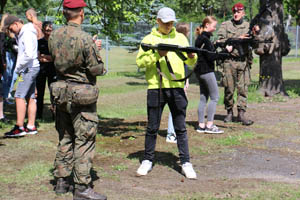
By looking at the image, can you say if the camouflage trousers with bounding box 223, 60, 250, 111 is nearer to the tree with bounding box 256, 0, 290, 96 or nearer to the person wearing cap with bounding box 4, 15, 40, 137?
the person wearing cap with bounding box 4, 15, 40, 137

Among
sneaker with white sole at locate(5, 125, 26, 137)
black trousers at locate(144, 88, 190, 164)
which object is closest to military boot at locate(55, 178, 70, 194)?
black trousers at locate(144, 88, 190, 164)

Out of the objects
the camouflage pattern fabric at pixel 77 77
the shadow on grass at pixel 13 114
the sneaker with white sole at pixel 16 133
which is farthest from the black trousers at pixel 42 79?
the camouflage pattern fabric at pixel 77 77

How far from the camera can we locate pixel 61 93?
5082 mm

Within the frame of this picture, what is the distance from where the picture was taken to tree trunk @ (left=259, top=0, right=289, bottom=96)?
546 inches

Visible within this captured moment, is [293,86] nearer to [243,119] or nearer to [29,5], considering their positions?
[243,119]

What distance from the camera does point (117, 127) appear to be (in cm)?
956

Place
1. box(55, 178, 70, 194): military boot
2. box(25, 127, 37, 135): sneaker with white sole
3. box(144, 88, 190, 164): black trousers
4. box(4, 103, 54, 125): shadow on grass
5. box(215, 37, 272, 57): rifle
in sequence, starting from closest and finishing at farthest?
box(55, 178, 70, 194): military boot < box(144, 88, 190, 164): black trousers < box(25, 127, 37, 135): sneaker with white sole < box(215, 37, 272, 57): rifle < box(4, 103, 54, 125): shadow on grass

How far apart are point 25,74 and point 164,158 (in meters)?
3.02

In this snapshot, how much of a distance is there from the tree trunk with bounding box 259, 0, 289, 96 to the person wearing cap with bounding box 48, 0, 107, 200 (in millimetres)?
9528

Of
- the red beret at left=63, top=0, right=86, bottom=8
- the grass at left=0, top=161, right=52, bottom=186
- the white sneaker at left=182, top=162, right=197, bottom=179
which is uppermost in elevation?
the red beret at left=63, top=0, right=86, bottom=8

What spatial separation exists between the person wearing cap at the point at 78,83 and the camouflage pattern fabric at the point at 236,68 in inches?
187

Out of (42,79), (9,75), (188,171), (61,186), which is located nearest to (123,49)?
(9,75)

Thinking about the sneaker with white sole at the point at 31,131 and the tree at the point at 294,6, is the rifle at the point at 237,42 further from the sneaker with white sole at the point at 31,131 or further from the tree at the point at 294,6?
the tree at the point at 294,6

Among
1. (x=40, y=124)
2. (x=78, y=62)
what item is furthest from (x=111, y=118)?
(x=78, y=62)
